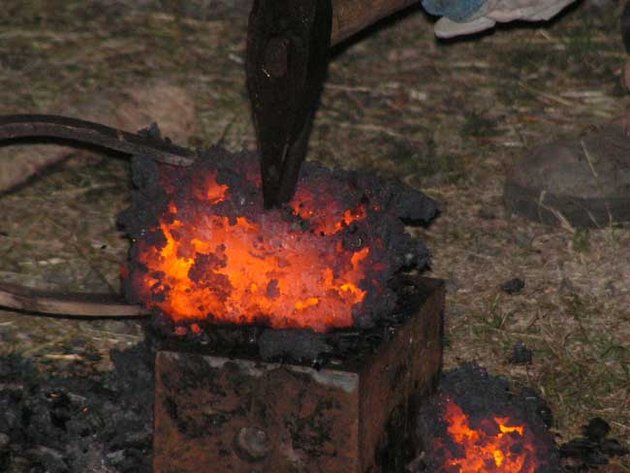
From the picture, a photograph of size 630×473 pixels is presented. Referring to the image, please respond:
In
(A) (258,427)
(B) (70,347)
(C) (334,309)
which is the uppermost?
(C) (334,309)

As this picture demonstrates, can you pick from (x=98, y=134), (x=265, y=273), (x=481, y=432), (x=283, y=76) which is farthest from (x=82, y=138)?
(x=481, y=432)

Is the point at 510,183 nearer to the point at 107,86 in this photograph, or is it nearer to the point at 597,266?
the point at 597,266

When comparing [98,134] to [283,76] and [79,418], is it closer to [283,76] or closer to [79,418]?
[283,76]

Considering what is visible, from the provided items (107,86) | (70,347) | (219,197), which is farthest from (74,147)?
(219,197)

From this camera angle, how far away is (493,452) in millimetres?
5469

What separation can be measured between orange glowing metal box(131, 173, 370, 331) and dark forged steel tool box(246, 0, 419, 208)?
0.15 metres

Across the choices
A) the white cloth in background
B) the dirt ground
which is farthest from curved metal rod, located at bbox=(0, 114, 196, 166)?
the white cloth in background

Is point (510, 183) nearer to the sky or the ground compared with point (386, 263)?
nearer to the ground

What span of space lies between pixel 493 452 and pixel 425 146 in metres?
2.90

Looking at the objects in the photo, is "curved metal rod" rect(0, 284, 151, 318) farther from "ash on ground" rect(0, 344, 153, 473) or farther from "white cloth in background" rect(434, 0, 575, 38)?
"white cloth in background" rect(434, 0, 575, 38)

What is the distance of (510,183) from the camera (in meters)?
7.63

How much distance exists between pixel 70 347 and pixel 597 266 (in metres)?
2.52

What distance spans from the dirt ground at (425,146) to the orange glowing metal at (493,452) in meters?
0.55

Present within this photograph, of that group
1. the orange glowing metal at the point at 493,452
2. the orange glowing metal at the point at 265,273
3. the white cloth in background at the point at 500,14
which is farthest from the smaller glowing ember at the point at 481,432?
the white cloth in background at the point at 500,14
